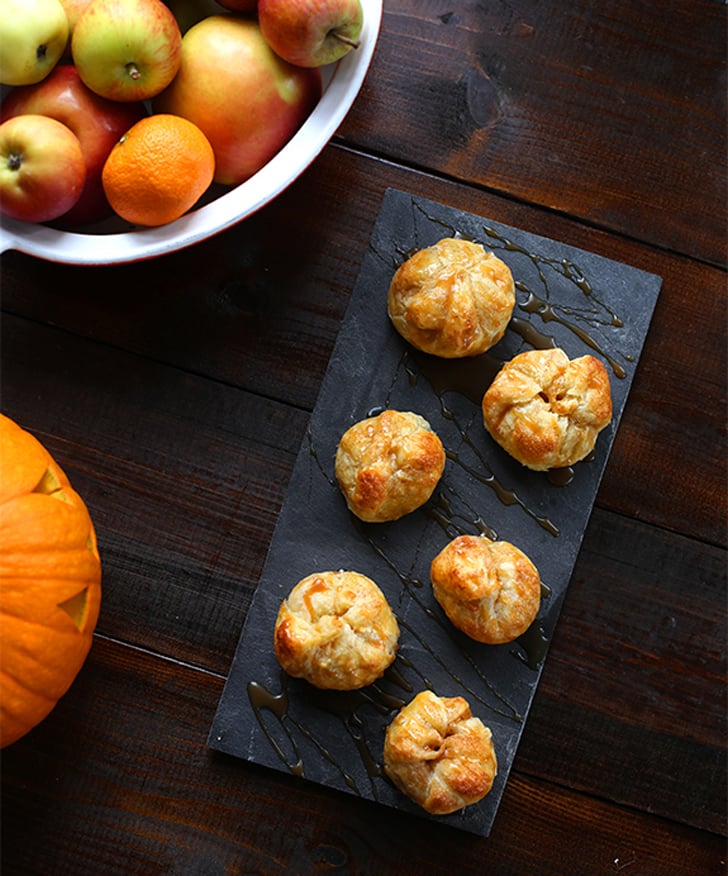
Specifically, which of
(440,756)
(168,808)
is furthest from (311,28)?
(168,808)

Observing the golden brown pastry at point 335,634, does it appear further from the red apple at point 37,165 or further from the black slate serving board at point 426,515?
the red apple at point 37,165

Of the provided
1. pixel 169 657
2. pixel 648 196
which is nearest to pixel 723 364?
pixel 648 196

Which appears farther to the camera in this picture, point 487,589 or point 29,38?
point 487,589

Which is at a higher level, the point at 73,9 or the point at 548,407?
the point at 73,9

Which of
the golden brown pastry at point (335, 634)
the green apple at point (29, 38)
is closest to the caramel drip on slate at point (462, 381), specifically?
the golden brown pastry at point (335, 634)

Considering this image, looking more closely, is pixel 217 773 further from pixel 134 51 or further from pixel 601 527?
pixel 134 51

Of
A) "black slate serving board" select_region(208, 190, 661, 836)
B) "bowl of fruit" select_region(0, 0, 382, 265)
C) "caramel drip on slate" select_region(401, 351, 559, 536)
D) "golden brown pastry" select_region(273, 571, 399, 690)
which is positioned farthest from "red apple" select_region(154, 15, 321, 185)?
"golden brown pastry" select_region(273, 571, 399, 690)

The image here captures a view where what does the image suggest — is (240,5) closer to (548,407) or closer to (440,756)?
(548,407)
